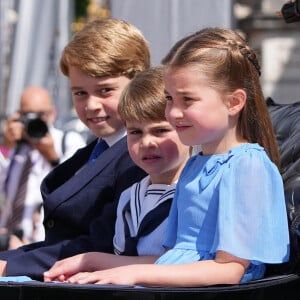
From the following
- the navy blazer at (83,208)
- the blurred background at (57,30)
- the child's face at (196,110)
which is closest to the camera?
the child's face at (196,110)

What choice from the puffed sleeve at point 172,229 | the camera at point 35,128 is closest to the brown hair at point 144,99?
the puffed sleeve at point 172,229

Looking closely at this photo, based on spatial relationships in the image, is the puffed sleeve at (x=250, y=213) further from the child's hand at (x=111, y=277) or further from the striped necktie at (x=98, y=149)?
the striped necktie at (x=98, y=149)

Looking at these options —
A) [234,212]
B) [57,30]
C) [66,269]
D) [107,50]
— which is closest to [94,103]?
[107,50]

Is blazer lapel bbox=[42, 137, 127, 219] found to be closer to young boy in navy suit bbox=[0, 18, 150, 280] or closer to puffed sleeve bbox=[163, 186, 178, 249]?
young boy in navy suit bbox=[0, 18, 150, 280]

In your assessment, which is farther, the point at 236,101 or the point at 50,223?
the point at 50,223

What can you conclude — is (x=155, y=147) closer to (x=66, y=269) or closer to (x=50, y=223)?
(x=66, y=269)

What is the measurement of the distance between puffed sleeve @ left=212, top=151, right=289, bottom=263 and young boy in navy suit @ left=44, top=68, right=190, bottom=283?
14.1 inches

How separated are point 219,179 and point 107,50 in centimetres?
83

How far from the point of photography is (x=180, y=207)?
2.72m

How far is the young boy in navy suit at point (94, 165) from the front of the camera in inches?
126

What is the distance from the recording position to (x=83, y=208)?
10.6ft

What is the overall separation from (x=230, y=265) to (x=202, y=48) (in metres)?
0.57

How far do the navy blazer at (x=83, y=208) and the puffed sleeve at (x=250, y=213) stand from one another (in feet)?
2.08

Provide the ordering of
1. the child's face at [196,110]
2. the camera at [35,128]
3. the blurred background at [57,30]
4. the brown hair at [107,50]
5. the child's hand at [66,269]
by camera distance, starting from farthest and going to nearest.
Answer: the blurred background at [57,30] < the camera at [35,128] < the brown hair at [107,50] < the child's hand at [66,269] < the child's face at [196,110]
